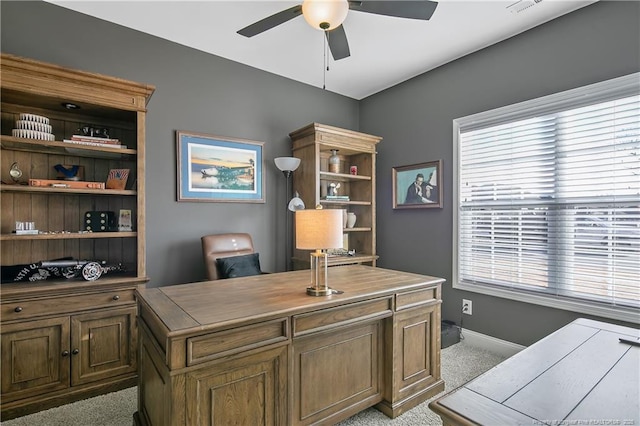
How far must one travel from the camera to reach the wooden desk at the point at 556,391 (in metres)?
0.86

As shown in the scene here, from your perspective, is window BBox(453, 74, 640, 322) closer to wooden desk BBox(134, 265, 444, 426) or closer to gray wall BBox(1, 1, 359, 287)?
wooden desk BBox(134, 265, 444, 426)

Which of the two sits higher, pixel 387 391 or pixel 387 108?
pixel 387 108

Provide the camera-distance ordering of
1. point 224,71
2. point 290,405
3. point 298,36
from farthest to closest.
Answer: point 224,71, point 298,36, point 290,405

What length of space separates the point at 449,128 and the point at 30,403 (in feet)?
13.6

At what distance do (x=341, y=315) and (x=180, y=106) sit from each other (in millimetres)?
2564

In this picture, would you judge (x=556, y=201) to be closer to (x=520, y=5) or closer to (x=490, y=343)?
(x=490, y=343)

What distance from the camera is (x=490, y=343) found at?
3.08 meters

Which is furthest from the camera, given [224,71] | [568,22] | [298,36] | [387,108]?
[387,108]

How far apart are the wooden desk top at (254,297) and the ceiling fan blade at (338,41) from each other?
5.61ft

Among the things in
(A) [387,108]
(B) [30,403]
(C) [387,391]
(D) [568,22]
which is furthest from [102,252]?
(D) [568,22]

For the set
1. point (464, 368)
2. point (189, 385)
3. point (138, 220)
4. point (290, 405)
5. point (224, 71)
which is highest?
point (224, 71)

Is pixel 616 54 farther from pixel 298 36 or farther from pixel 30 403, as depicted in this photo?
pixel 30 403

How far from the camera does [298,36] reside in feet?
9.68

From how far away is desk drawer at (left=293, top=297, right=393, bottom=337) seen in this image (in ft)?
5.35
